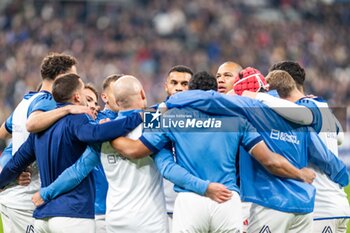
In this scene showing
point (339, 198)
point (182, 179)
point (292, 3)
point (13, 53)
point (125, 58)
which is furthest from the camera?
point (292, 3)

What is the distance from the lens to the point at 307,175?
26.9 ft

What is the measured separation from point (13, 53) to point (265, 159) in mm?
19316

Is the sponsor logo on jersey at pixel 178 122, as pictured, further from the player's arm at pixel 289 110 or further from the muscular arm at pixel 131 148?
the player's arm at pixel 289 110

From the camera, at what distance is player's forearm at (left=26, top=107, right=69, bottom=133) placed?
7.97 meters

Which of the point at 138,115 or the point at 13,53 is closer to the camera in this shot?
the point at 138,115

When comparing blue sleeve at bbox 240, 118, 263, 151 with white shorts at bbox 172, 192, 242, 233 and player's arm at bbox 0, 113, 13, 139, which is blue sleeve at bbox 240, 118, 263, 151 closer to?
white shorts at bbox 172, 192, 242, 233

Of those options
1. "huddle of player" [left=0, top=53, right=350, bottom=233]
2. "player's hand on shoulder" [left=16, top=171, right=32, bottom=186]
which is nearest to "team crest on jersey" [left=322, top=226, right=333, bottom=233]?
"huddle of player" [left=0, top=53, right=350, bottom=233]

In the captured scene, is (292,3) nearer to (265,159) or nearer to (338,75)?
(338,75)

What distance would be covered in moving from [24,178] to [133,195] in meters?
1.69

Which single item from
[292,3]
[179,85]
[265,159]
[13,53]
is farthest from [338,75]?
[265,159]

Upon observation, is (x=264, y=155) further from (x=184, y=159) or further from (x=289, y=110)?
(x=184, y=159)

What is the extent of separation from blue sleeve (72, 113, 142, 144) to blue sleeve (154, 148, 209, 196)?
1.32 ft

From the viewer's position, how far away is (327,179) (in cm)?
900

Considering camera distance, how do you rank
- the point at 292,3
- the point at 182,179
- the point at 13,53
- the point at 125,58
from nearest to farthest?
1. the point at 182,179
2. the point at 13,53
3. the point at 125,58
4. the point at 292,3
